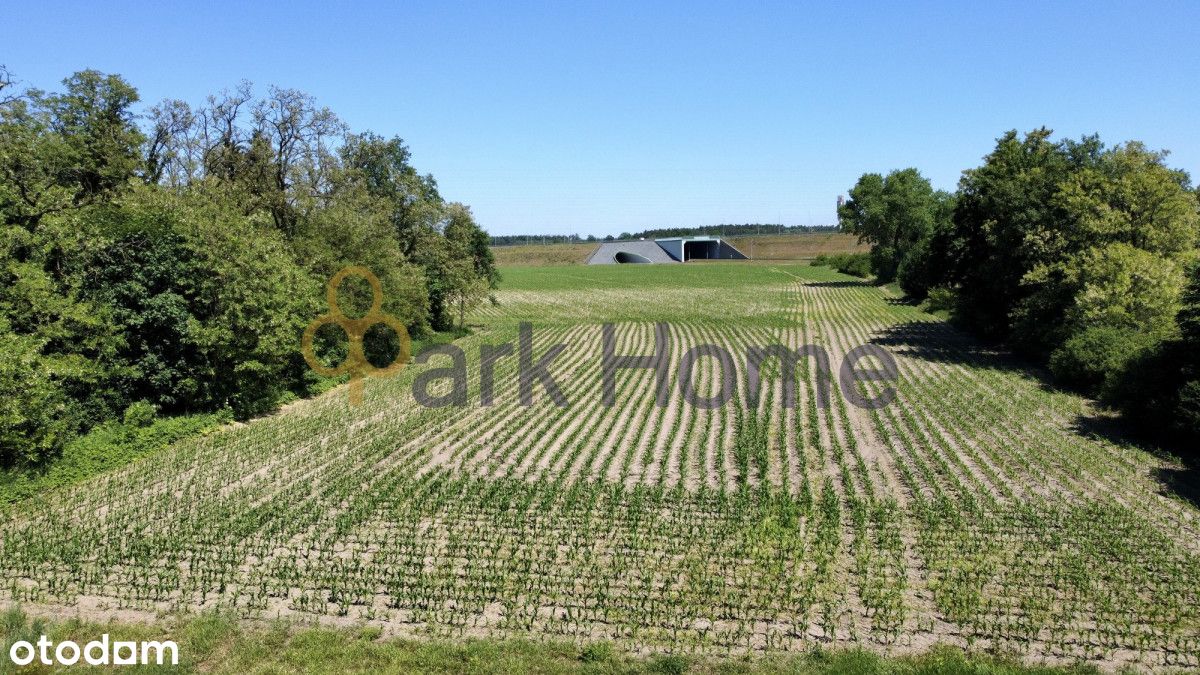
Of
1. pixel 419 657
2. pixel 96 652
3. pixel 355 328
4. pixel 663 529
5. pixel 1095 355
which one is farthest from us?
pixel 355 328

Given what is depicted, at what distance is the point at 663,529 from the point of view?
14.2 meters

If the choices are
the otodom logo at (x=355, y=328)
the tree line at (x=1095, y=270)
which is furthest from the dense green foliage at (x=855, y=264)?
the otodom logo at (x=355, y=328)

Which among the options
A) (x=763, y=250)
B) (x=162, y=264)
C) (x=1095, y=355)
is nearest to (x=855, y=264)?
(x=763, y=250)

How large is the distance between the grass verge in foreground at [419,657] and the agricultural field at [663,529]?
1.34 ft

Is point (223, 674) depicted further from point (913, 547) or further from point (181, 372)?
point (181, 372)

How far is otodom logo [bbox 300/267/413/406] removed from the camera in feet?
99.3

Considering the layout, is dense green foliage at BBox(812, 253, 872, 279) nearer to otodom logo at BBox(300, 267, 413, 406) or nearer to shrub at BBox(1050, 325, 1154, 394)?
shrub at BBox(1050, 325, 1154, 394)

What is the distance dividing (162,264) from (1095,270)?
34112mm

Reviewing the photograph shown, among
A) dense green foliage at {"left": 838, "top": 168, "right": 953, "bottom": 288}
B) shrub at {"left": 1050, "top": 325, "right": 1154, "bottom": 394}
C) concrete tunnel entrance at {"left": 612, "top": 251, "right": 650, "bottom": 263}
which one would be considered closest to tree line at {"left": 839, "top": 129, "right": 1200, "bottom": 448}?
shrub at {"left": 1050, "top": 325, "right": 1154, "bottom": 394}

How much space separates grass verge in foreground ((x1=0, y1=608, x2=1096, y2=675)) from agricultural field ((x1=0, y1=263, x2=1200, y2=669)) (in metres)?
0.41

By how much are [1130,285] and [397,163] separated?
3816cm

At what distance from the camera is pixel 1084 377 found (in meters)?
26.5

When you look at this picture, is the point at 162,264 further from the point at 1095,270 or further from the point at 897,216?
the point at 897,216

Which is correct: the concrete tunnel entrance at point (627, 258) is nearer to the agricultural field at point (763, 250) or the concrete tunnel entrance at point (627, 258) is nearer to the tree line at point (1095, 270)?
the agricultural field at point (763, 250)
